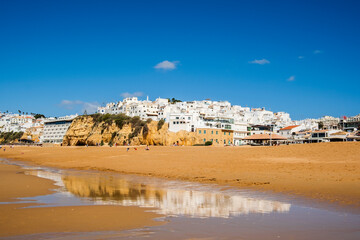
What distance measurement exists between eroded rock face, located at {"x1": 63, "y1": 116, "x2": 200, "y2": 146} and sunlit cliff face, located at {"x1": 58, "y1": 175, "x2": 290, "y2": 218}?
56309 mm

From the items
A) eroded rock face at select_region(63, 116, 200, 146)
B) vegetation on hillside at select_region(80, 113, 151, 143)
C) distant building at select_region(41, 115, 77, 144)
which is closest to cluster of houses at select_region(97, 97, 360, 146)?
eroded rock face at select_region(63, 116, 200, 146)

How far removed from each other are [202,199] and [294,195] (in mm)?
3136

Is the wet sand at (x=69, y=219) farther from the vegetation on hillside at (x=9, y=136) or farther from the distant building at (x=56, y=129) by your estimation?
the vegetation on hillside at (x=9, y=136)

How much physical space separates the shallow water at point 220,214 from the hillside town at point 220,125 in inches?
1580

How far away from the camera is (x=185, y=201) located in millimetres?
10164

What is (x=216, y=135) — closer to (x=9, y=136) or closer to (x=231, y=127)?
(x=231, y=127)

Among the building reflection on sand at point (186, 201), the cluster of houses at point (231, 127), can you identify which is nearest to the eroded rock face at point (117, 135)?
the cluster of houses at point (231, 127)

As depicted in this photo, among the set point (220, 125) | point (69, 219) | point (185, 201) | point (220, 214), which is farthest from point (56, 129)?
point (220, 214)

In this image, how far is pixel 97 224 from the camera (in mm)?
7012

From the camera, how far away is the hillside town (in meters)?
63.0

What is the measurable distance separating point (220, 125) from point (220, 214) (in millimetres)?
68243

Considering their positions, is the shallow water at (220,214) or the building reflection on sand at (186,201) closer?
the shallow water at (220,214)

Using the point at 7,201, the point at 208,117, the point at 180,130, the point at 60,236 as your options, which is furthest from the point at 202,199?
the point at 208,117

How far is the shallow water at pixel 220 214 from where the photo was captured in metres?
6.10
